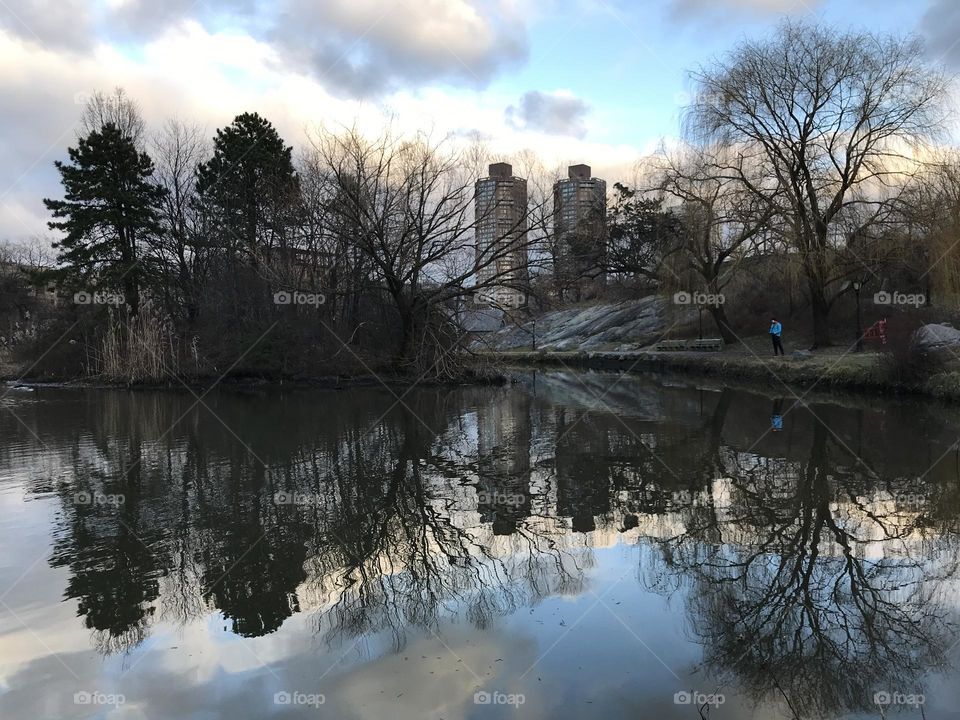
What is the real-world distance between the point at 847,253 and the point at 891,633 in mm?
23928

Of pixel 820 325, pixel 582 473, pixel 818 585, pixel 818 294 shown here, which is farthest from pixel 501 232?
pixel 818 585

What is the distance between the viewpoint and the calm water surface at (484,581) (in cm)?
388

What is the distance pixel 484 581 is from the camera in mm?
5504

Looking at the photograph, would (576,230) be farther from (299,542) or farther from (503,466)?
(299,542)

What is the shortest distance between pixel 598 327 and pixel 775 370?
80.6ft

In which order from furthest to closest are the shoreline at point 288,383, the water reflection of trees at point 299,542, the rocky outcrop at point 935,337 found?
the shoreline at point 288,383 < the rocky outcrop at point 935,337 < the water reflection of trees at point 299,542

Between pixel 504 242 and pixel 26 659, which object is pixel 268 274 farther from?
pixel 26 659

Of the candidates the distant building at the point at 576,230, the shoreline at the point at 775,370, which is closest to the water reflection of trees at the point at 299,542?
the shoreline at the point at 775,370

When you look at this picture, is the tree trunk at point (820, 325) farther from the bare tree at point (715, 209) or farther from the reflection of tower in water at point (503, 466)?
the reflection of tower in water at point (503, 466)

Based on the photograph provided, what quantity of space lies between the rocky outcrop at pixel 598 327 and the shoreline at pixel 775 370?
4.78 metres

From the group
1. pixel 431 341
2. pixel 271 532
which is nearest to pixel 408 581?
pixel 271 532

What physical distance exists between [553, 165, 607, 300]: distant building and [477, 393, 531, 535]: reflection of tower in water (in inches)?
379

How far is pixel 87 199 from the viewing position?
30328 millimetres

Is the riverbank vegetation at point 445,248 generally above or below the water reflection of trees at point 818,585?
above
